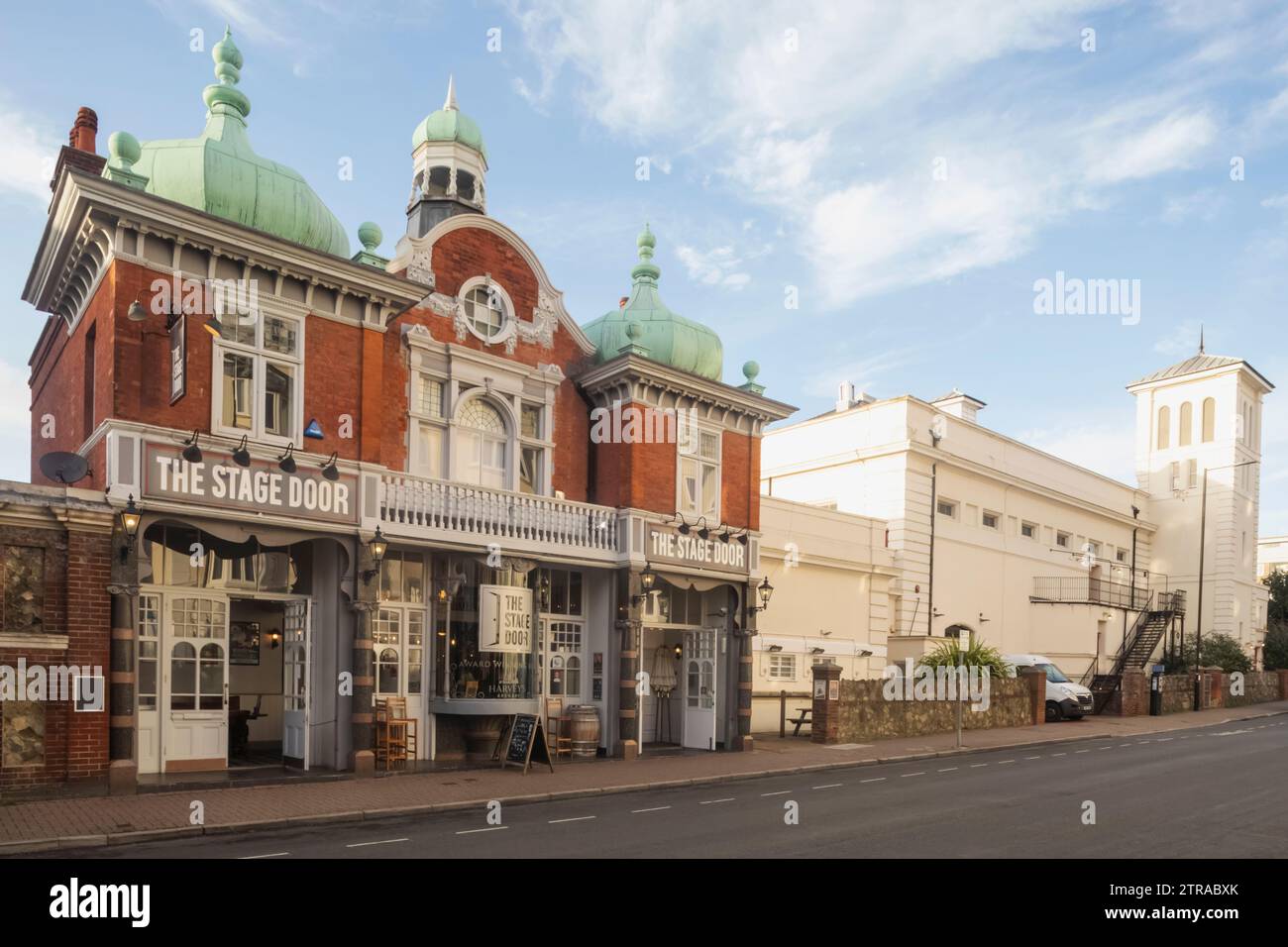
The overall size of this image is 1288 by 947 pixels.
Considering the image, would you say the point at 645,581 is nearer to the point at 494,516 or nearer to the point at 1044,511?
the point at 494,516

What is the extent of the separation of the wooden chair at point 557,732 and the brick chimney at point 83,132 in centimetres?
1241

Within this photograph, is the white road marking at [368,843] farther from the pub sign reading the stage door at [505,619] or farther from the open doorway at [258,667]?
the open doorway at [258,667]

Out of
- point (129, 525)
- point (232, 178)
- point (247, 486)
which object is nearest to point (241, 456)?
point (247, 486)

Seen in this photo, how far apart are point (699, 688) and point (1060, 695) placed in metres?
14.9

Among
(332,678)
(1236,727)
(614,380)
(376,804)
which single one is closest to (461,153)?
(614,380)

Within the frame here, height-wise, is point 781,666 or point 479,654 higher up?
point 479,654

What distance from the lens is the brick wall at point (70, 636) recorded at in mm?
12852

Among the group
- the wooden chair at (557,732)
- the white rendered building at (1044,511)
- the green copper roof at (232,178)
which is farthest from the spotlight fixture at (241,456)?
the white rendered building at (1044,511)

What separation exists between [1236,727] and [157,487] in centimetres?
3011

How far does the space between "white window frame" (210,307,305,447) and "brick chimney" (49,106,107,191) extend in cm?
408

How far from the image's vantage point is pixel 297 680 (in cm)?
1633

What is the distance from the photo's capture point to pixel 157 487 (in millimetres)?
13820

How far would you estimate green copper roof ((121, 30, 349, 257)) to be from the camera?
1511 cm

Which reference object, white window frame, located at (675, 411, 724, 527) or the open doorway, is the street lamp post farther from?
the open doorway
